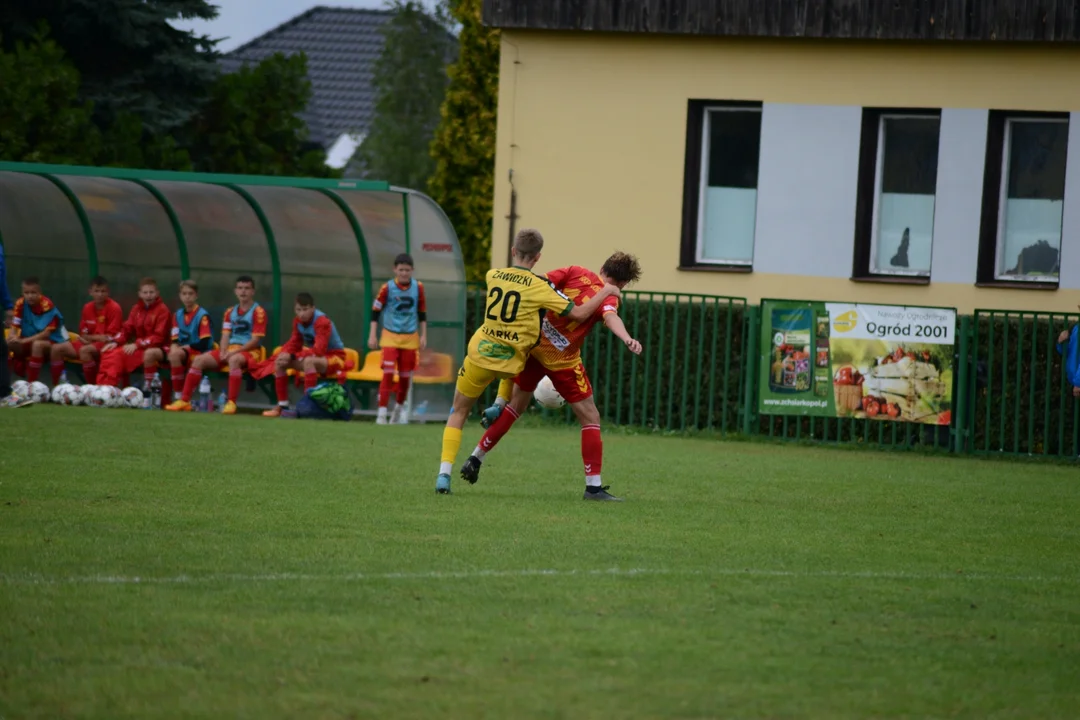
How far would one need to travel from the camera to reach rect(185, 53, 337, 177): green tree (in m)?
29.7

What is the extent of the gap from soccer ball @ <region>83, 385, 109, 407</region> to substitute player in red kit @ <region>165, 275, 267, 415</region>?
31.1 inches

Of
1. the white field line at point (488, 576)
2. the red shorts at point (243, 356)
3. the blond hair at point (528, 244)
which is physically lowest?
the white field line at point (488, 576)

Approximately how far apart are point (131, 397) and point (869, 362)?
8915 millimetres

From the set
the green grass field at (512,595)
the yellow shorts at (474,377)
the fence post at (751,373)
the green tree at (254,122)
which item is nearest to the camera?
the green grass field at (512,595)

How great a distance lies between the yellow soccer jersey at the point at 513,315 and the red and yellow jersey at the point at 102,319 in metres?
10.3

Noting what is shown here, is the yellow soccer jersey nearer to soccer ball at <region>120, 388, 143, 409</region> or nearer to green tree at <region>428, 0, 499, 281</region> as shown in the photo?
soccer ball at <region>120, 388, 143, 409</region>

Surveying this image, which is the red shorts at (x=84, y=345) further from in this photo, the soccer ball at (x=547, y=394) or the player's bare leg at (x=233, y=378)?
the soccer ball at (x=547, y=394)

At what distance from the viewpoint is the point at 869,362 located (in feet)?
57.8

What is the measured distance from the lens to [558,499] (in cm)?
1092

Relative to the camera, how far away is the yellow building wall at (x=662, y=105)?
1956cm

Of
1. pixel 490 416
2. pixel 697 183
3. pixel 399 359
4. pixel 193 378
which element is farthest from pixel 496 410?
pixel 697 183

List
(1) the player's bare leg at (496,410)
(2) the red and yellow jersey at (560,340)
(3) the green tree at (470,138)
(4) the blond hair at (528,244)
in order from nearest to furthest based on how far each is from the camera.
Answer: (4) the blond hair at (528,244), (2) the red and yellow jersey at (560,340), (1) the player's bare leg at (496,410), (3) the green tree at (470,138)

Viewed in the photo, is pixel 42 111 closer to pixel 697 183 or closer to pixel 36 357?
pixel 36 357

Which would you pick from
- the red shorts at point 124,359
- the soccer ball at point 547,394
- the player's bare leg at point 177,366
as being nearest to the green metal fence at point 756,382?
the player's bare leg at point 177,366
